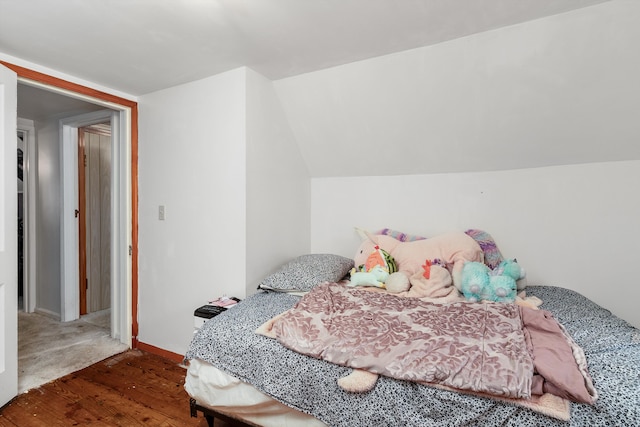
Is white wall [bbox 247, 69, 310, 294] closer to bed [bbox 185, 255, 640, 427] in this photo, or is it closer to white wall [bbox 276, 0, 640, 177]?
white wall [bbox 276, 0, 640, 177]

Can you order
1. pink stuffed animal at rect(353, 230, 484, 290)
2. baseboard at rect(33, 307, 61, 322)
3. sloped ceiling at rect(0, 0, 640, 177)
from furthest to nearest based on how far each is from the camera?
baseboard at rect(33, 307, 61, 322), pink stuffed animal at rect(353, 230, 484, 290), sloped ceiling at rect(0, 0, 640, 177)

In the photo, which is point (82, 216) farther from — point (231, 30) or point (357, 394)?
point (357, 394)

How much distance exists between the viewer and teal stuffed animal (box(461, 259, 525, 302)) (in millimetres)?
1882

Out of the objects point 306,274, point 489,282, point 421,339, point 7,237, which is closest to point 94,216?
point 7,237

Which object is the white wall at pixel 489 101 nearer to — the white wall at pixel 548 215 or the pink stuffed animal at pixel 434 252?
the white wall at pixel 548 215

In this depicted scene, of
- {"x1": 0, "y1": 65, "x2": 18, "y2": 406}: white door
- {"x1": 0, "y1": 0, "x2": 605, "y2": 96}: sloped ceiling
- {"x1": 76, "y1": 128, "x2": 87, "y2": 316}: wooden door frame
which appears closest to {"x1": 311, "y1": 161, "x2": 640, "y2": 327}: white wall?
{"x1": 0, "y1": 0, "x2": 605, "y2": 96}: sloped ceiling

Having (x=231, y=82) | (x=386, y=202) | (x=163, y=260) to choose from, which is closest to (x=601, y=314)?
(x=386, y=202)

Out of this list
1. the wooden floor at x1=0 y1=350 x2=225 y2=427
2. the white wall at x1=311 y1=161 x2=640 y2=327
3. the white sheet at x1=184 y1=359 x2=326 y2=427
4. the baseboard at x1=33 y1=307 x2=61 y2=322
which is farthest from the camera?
the baseboard at x1=33 y1=307 x2=61 y2=322

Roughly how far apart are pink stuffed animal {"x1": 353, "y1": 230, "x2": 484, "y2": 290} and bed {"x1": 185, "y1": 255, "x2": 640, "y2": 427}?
48 centimetres

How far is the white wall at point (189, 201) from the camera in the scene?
2.28 m

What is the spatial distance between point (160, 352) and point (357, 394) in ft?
6.64

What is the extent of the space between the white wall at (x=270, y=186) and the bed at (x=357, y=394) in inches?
19.4

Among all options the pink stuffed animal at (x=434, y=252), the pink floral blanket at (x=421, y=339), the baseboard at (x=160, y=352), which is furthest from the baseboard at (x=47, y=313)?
the pink stuffed animal at (x=434, y=252)

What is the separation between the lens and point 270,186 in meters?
2.50
